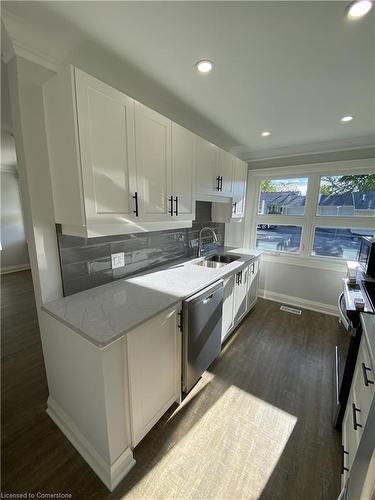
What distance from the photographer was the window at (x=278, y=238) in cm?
343

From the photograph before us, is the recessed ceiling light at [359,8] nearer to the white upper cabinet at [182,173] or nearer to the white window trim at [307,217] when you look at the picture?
the white upper cabinet at [182,173]

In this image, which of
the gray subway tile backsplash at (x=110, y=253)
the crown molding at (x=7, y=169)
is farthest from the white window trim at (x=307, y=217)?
the crown molding at (x=7, y=169)

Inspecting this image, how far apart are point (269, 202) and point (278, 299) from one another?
1.69m

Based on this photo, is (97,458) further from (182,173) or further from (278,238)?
(278,238)

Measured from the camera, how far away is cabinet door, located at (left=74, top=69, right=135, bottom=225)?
1.15 m

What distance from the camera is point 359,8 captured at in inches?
38.0

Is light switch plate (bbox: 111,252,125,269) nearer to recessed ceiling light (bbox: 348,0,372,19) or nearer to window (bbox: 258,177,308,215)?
recessed ceiling light (bbox: 348,0,372,19)

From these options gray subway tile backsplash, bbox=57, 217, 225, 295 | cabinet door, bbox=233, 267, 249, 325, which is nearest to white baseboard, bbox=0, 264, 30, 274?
gray subway tile backsplash, bbox=57, 217, 225, 295

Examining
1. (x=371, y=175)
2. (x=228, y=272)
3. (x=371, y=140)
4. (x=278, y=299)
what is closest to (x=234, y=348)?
(x=228, y=272)

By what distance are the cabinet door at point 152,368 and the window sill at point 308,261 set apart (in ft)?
8.58

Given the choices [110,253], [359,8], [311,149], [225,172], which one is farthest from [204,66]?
[311,149]

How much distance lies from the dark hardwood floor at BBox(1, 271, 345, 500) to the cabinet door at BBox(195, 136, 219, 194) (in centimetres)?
185

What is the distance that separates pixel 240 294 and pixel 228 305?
37 centimetres

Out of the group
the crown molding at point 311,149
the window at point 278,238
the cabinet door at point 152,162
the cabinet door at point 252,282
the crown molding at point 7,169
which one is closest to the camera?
the cabinet door at point 152,162
